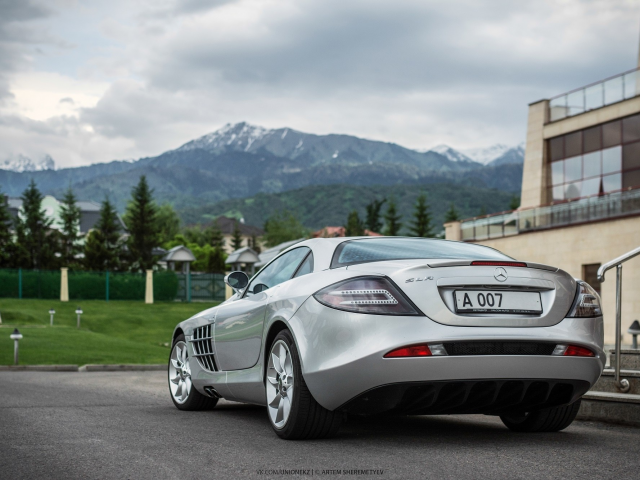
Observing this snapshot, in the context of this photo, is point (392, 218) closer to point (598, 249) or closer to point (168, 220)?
point (168, 220)

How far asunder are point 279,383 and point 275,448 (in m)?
0.64

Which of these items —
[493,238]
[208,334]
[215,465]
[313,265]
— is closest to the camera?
[215,465]

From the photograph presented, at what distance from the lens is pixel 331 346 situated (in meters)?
5.07

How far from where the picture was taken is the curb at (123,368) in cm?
1814

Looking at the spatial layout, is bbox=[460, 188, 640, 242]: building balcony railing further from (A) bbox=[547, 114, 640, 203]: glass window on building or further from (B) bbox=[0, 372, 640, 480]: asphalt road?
(B) bbox=[0, 372, 640, 480]: asphalt road

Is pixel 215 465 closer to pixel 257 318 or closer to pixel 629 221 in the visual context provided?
pixel 257 318

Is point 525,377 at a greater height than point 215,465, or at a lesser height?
greater

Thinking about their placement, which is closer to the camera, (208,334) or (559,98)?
(208,334)

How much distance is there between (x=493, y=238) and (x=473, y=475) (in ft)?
114

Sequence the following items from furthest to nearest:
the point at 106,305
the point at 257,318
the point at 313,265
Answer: the point at 106,305
the point at 257,318
the point at 313,265

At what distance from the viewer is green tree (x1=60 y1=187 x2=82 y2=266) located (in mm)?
78625

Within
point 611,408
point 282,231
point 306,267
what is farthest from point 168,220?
point 306,267

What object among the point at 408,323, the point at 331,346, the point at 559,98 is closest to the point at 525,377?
the point at 408,323

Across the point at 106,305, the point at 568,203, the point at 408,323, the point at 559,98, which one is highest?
the point at 559,98
